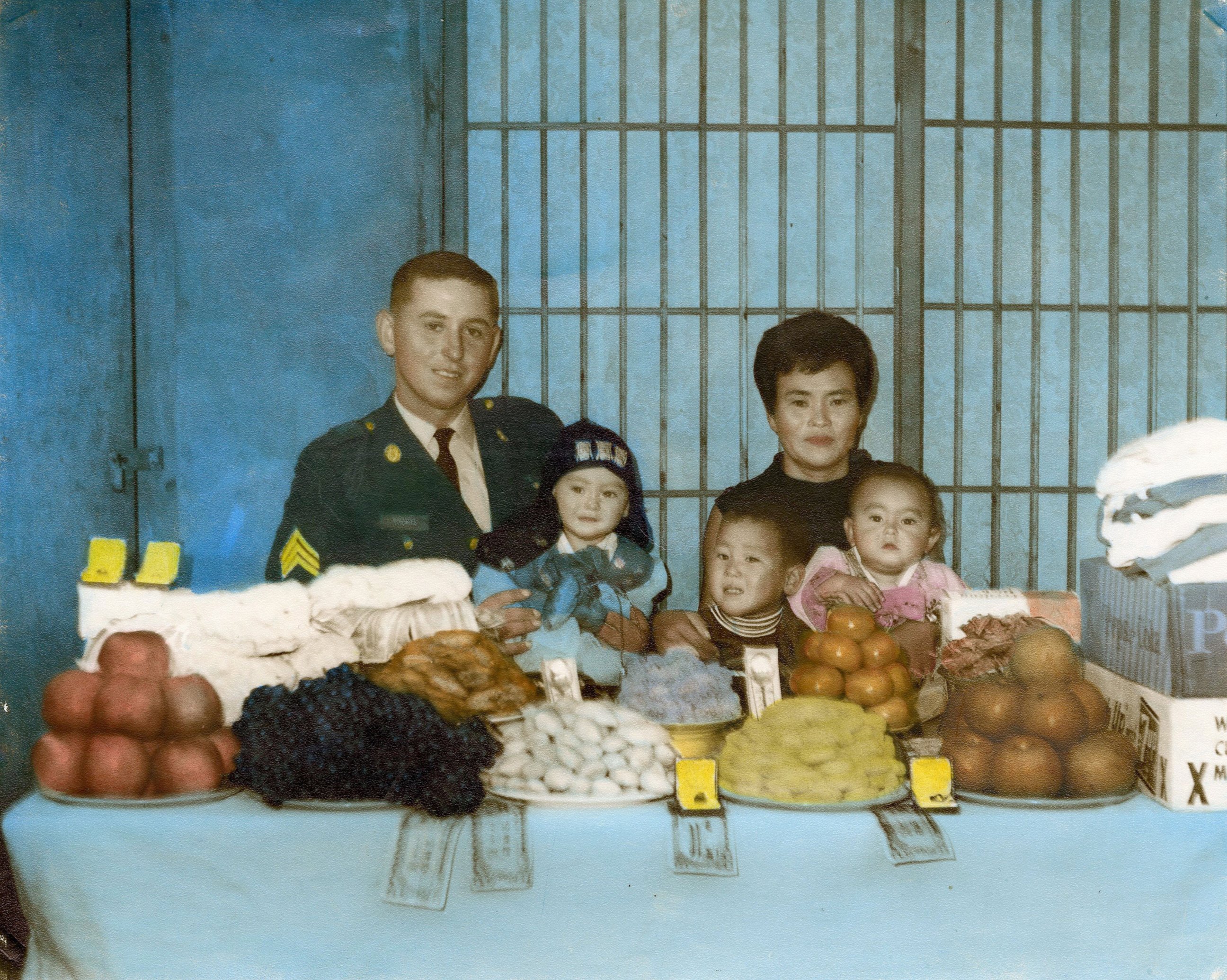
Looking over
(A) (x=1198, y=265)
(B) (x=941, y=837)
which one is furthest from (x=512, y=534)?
(A) (x=1198, y=265)

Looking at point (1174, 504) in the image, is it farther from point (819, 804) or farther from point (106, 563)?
point (106, 563)

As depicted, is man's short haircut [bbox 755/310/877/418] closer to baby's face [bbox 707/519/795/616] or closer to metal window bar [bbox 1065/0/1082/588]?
baby's face [bbox 707/519/795/616]

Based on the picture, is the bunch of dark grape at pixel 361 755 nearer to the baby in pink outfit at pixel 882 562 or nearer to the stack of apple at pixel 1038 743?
the stack of apple at pixel 1038 743

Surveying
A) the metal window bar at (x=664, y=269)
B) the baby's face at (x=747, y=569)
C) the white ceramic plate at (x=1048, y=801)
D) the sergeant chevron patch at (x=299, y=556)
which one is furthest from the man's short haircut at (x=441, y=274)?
the white ceramic plate at (x=1048, y=801)

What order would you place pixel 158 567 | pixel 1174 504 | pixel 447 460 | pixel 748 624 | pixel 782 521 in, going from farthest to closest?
pixel 447 460 → pixel 782 521 → pixel 748 624 → pixel 158 567 → pixel 1174 504

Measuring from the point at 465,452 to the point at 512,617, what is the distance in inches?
27.0

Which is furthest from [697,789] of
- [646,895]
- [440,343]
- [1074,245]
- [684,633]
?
[1074,245]

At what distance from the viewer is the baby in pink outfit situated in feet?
9.34

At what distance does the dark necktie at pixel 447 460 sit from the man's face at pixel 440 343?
0.04 meters

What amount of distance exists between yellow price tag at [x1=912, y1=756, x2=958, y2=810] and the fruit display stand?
30 mm

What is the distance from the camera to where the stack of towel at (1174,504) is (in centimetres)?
209

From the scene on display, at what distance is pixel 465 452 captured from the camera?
10.7 feet

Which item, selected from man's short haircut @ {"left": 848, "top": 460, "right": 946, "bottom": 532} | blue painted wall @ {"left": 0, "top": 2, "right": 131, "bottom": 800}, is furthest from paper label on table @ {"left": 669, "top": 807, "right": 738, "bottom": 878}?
blue painted wall @ {"left": 0, "top": 2, "right": 131, "bottom": 800}

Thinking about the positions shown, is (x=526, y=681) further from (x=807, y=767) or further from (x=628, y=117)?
(x=628, y=117)
